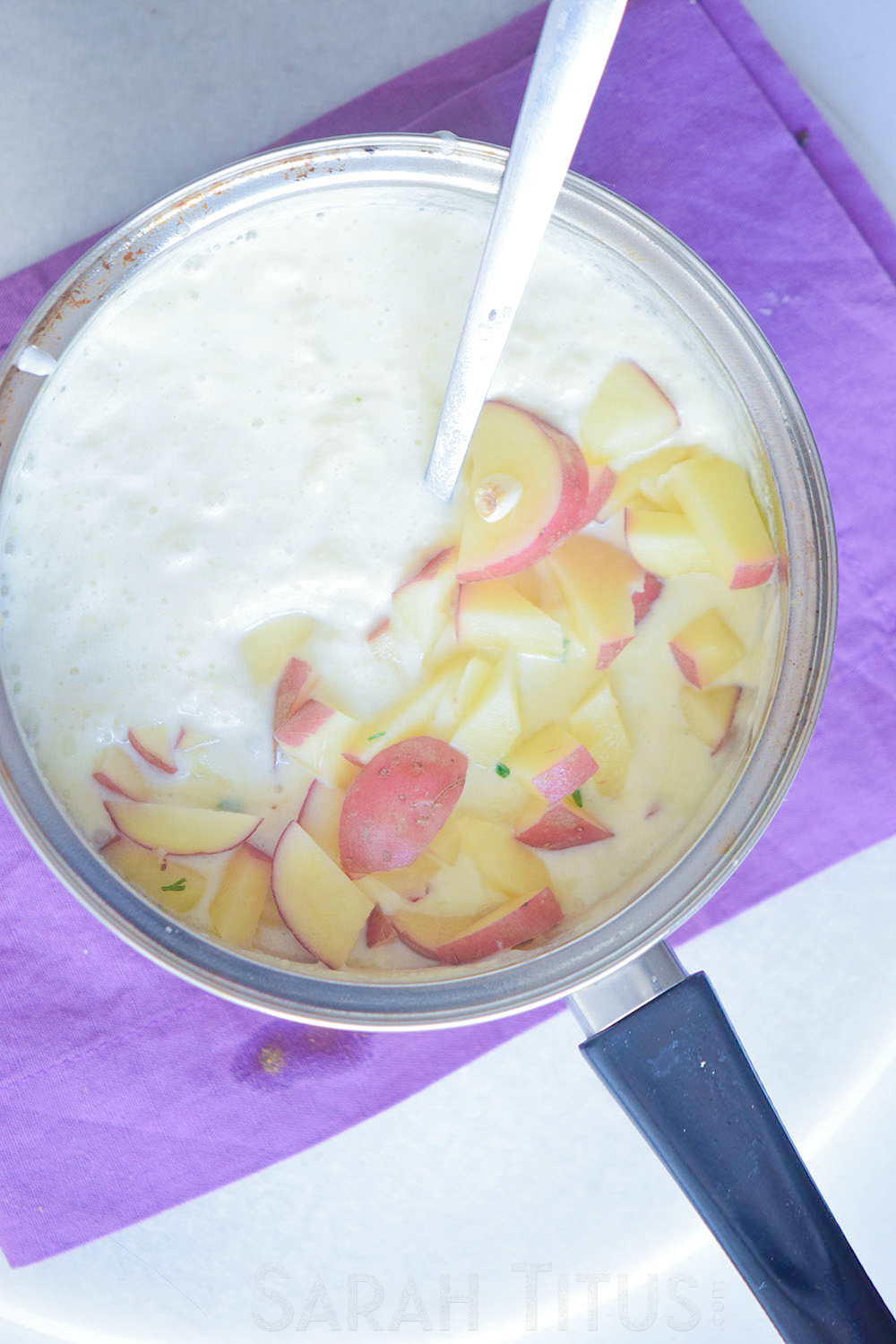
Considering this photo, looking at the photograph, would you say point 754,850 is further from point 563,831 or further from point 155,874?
point 155,874

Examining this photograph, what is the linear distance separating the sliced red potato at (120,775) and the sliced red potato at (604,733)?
364 millimetres

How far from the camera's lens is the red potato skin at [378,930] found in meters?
0.87

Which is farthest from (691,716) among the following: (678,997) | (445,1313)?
(445,1313)

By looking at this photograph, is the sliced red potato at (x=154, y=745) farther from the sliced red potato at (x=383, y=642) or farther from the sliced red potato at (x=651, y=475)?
the sliced red potato at (x=651, y=475)

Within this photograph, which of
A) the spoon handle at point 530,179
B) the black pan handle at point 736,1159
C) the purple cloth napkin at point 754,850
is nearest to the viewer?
the spoon handle at point 530,179

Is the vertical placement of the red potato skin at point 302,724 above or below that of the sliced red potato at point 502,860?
above

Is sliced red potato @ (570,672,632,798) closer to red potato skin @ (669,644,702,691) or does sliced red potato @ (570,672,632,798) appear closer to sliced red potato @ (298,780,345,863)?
red potato skin @ (669,644,702,691)

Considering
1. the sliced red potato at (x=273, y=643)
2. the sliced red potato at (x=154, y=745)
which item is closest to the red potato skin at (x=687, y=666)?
the sliced red potato at (x=273, y=643)

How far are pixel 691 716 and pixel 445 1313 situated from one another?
67cm

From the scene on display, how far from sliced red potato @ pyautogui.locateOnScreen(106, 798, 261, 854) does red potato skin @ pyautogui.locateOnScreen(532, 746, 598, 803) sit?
25cm

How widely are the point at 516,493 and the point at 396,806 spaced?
26 centimetres

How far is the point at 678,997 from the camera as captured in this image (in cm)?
76

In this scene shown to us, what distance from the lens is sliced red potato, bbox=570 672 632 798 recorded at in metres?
0.87

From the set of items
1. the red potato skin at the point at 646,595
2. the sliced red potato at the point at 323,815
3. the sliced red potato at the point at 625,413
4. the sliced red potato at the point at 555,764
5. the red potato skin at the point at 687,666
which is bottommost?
the sliced red potato at the point at 323,815
